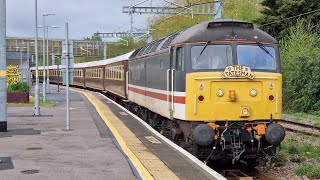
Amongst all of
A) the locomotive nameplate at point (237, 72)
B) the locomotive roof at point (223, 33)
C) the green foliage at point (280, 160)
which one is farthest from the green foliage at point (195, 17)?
the locomotive nameplate at point (237, 72)

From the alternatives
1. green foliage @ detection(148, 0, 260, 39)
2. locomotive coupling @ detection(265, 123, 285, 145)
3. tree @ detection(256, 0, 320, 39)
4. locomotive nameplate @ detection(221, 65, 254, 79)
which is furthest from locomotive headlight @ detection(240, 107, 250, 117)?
green foliage @ detection(148, 0, 260, 39)

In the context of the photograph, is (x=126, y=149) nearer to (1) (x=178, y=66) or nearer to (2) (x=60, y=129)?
(1) (x=178, y=66)

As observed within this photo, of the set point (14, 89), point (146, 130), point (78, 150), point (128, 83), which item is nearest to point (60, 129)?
point (146, 130)

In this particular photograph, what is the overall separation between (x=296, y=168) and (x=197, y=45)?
3.96m

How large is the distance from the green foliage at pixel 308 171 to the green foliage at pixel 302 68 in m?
17.9

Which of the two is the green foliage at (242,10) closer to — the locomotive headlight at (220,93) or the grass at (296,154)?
the grass at (296,154)

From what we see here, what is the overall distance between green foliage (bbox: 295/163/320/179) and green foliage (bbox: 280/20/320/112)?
1788 cm

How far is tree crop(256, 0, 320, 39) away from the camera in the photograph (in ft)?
113

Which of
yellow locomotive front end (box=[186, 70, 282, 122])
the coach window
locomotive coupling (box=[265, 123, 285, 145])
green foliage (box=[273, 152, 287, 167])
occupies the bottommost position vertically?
green foliage (box=[273, 152, 287, 167])

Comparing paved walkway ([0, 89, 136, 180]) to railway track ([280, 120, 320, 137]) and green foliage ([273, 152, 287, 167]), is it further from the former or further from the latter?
railway track ([280, 120, 320, 137])

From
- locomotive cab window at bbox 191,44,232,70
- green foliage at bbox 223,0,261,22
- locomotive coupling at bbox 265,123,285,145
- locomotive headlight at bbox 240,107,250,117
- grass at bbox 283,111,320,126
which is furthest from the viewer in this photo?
green foliage at bbox 223,0,261,22

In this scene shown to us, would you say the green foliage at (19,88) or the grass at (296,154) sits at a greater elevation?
the green foliage at (19,88)

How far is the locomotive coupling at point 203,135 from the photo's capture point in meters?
10.9

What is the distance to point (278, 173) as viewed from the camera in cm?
1229
